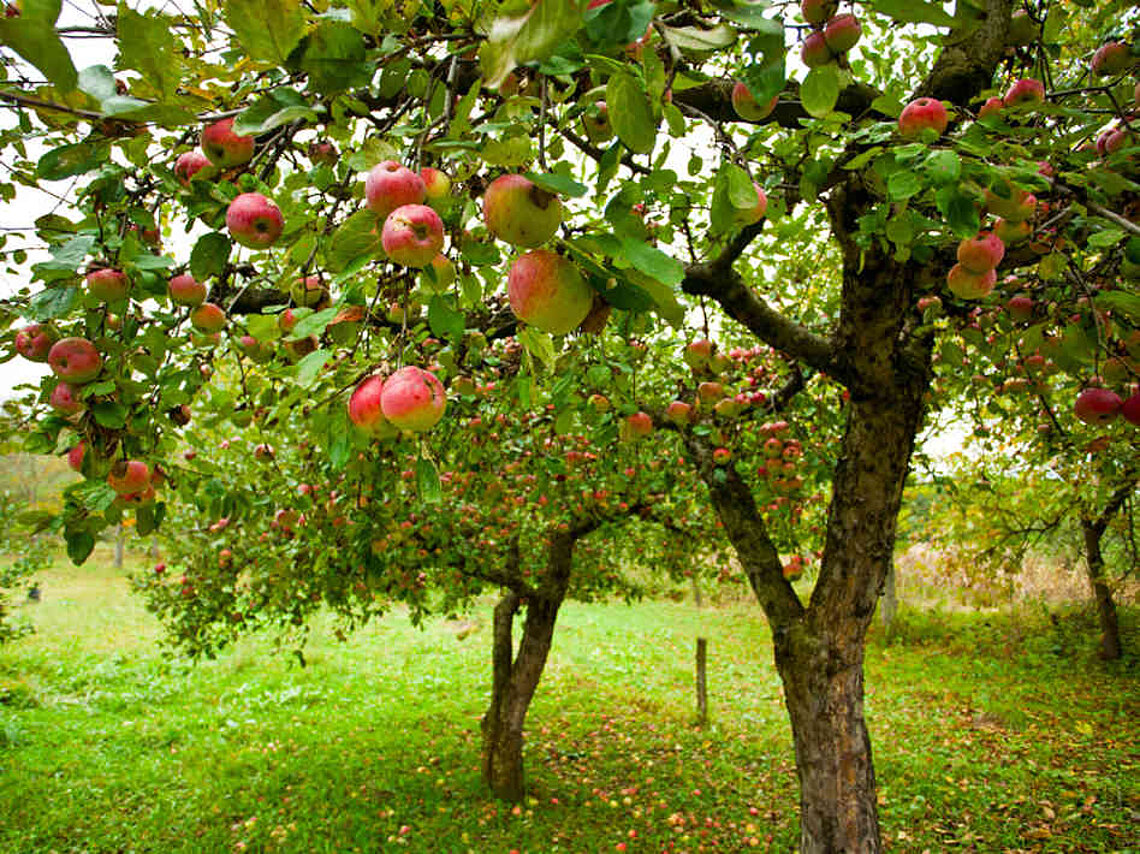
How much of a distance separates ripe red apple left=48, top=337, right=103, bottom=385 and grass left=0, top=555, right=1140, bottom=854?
17.2 feet

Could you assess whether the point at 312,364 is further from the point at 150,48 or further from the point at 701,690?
the point at 701,690

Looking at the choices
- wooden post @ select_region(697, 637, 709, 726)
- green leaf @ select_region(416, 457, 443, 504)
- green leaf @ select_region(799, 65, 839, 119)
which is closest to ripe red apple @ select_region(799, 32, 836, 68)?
green leaf @ select_region(799, 65, 839, 119)

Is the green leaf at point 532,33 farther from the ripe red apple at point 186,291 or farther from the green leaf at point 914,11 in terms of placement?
the ripe red apple at point 186,291

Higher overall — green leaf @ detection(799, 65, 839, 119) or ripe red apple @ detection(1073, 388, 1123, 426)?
green leaf @ detection(799, 65, 839, 119)

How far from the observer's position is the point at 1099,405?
2.15 meters

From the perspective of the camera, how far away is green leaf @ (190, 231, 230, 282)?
1113 millimetres

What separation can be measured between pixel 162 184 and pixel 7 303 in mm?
777

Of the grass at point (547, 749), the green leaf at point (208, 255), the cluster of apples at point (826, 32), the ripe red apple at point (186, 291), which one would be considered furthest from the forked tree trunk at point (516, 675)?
the green leaf at point (208, 255)

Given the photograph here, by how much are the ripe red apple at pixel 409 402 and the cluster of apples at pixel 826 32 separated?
1.32 meters

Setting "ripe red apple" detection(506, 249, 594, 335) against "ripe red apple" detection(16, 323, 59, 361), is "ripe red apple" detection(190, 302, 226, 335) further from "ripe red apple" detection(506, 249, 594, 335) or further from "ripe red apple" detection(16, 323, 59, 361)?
"ripe red apple" detection(506, 249, 594, 335)

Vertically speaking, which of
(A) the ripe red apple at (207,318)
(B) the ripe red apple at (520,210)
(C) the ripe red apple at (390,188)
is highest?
(A) the ripe red apple at (207,318)

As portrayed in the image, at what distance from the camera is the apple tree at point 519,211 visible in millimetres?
816

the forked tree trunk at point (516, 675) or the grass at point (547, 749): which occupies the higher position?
the forked tree trunk at point (516, 675)

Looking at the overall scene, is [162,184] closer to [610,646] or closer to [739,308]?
[739,308]
